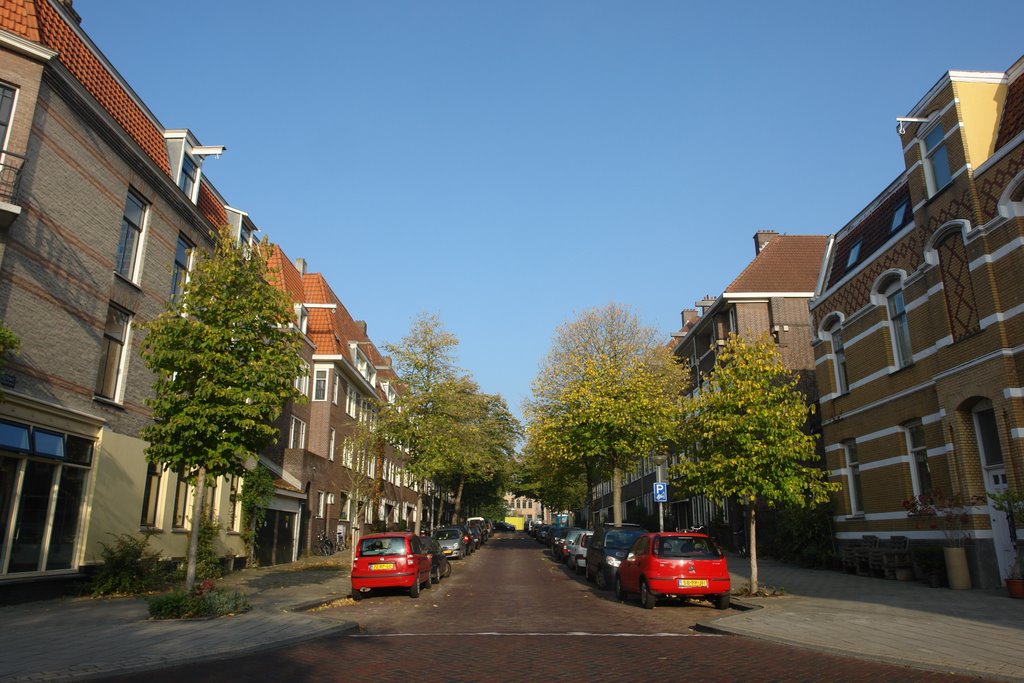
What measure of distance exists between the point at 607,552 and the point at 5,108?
16576 mm

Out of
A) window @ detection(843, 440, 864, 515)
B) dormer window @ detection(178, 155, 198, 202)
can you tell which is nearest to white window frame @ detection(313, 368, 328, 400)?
dormer window @ detection(178, 155, 198, 202)

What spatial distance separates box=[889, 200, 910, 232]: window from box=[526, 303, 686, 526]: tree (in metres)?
8.75

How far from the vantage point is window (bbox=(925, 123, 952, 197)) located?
17.3m

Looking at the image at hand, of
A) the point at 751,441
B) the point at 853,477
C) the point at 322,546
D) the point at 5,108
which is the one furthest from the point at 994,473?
the point at 322,546

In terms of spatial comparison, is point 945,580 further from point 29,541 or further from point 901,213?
point 29,541

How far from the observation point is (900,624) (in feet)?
35.0

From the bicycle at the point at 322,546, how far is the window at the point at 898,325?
945 inches

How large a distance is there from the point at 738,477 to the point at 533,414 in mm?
19152

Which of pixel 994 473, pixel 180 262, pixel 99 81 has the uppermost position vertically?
pixel 99 81

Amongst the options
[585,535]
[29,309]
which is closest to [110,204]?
[29,309]

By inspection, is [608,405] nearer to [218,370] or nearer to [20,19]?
[218,370]

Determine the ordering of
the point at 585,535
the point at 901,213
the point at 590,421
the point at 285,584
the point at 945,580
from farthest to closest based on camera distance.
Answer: the point at 590,421 → the point at 585,535 → the point at 901,213 → the point at 285,584 → the point at 945,580

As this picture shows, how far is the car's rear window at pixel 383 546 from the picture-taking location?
16406 mm

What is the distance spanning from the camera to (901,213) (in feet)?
65.5
